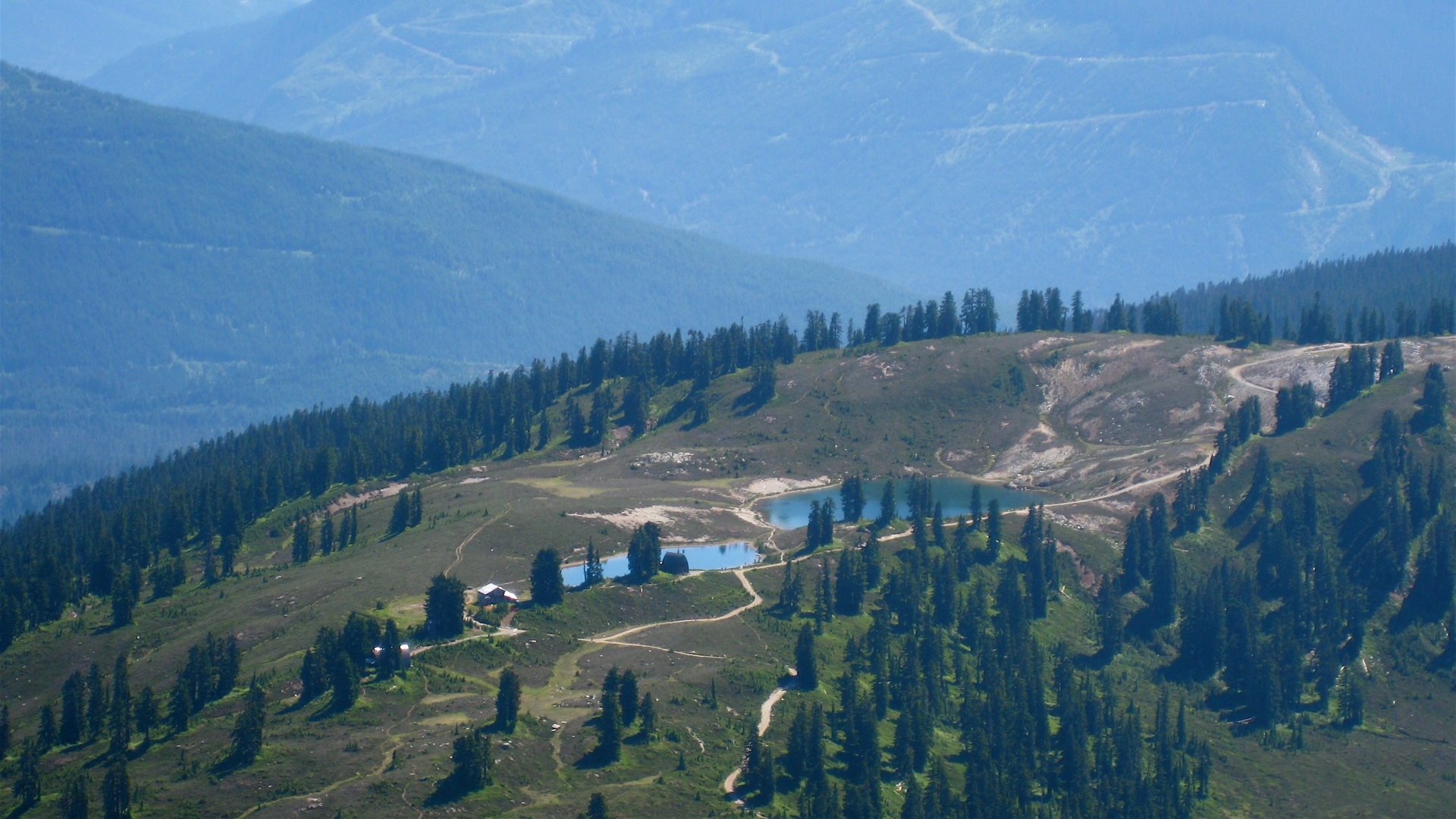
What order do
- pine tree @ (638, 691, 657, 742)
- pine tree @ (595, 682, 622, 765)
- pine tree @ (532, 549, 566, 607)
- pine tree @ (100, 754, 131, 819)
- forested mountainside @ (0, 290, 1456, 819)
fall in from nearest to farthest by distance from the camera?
pine tree @ (100, 754, 131, 819), forested mountainside @ (0, 290, 1456, 819), pine tree @ (595, 682, 622, 765), pine tree @ (638, 691, 657, 742), pine tree @ (532, 549, 566, 607)

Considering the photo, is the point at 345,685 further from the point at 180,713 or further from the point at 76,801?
the point at 76,801

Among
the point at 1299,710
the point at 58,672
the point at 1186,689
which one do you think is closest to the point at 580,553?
the point at 58,672

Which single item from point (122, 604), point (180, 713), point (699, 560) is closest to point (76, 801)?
point (180, 713)

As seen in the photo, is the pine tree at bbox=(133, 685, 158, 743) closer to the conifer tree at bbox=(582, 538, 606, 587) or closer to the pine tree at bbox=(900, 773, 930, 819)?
the conifer tree at bbox=(582, 538, 606, 587)

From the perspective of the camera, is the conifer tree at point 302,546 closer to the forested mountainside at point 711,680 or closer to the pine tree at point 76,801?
the forested mountainside at point 711,680

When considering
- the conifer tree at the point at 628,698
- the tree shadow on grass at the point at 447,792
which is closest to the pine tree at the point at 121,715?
the tree shadow on grass at the point at 447,792

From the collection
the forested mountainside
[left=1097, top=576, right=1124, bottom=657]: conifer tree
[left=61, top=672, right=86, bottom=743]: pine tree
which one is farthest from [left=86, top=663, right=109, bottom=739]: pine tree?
[left=1097, top=576, right=1124, bottom=657]: conifer tree

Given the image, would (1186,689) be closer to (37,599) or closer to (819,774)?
(819,774)

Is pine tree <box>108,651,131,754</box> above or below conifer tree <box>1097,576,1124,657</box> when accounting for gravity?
above
